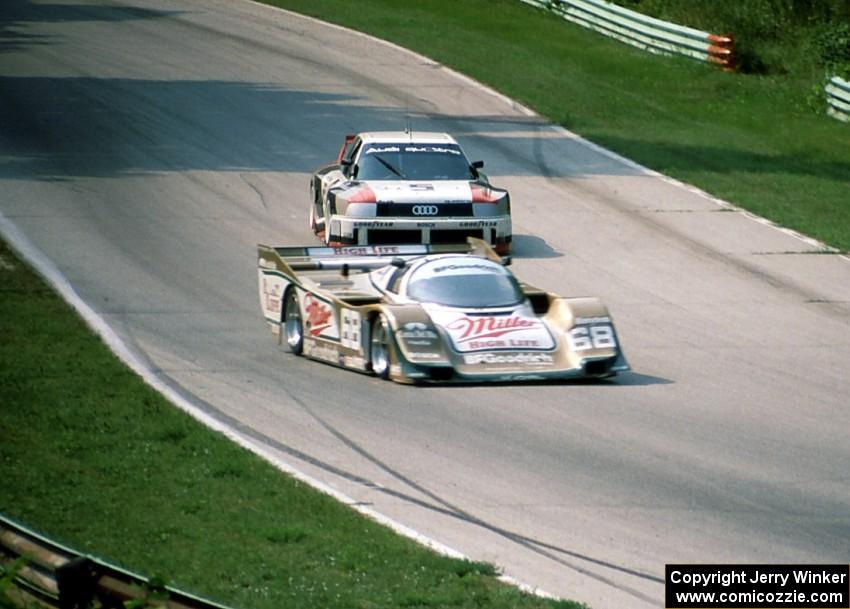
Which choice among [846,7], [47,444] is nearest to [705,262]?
[47,444]

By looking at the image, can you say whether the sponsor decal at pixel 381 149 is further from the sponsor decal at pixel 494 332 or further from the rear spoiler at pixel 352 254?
the sponsor decal at pixel 494 332

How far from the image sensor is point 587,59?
37.0 metres

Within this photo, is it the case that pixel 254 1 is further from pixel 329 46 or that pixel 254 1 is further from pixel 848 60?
pixel 848 60

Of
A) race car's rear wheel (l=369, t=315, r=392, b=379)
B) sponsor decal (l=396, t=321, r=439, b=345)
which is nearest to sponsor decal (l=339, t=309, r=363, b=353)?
race car's rear wheel (l=369, t=315, r=392, b=379)

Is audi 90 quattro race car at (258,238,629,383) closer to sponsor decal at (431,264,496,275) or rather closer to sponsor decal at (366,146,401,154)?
sponsor decal at (431,264,496,275)

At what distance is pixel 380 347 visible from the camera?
1527 cm

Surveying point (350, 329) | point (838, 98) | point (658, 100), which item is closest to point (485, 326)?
point (350, 329)

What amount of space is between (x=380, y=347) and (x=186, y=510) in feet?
16.4

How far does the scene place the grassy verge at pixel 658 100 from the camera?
88.2ft

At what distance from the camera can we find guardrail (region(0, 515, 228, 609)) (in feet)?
22.3

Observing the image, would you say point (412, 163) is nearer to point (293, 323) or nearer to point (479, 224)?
point (479, 224)

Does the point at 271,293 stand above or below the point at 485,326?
below

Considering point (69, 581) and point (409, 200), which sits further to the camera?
point (409, 200)

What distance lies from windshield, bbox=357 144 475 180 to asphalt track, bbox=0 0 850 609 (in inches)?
57.7
